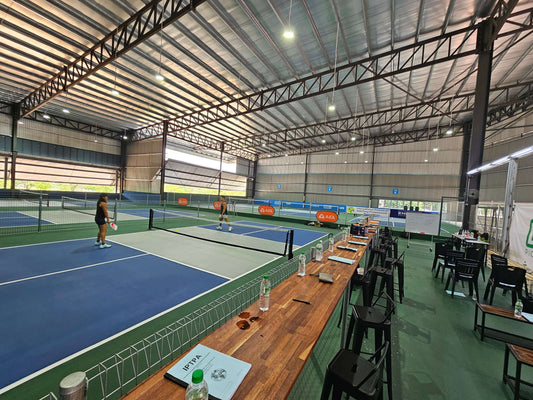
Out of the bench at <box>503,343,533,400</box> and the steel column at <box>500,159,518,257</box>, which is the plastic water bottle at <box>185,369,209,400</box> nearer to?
the bench at <box>503,343,533,400</box>

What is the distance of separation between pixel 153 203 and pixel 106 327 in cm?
2688

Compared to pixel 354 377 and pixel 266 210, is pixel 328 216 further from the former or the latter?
pixel 354 377

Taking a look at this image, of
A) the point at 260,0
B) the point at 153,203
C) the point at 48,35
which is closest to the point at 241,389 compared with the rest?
the point at 260,0

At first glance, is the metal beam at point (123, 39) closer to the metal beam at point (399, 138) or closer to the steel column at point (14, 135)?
the steel column at point (14, 135)

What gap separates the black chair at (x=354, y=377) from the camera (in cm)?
178

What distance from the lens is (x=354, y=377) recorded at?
6.65ft

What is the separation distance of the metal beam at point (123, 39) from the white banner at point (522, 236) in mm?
12394

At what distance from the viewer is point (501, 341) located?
407 cm

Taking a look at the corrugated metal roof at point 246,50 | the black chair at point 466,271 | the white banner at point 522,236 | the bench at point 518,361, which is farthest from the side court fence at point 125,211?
the bench at point 518,361

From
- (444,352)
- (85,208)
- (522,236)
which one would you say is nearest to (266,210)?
(522,236)

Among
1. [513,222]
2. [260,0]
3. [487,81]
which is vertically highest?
[260,0]

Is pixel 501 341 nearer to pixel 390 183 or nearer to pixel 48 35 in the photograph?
pixel 48 35

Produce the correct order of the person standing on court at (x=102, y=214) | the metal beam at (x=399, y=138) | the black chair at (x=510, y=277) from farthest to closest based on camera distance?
the metal beam at (x=399, y=138) < the person standing on court at (x=102, y=214) < the black chair at (x=510, y=277)

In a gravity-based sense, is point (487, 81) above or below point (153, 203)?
above
